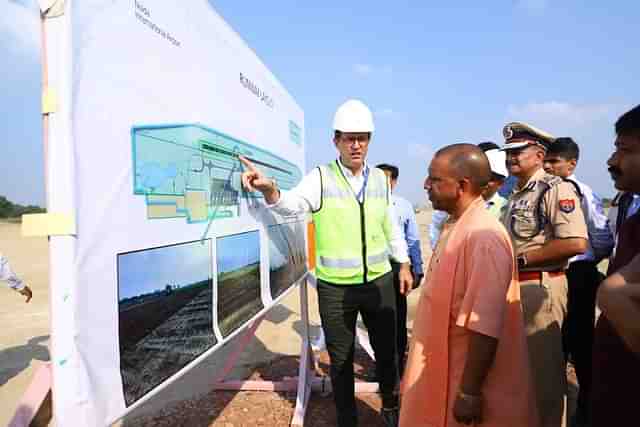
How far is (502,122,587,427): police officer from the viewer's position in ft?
7.41

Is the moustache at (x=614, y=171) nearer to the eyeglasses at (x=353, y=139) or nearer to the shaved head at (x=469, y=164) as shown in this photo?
the shaved head at (x=469, y=164)

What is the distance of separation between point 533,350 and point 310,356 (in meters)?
2.02

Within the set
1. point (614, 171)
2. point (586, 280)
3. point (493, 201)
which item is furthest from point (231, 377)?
point (614, 171)

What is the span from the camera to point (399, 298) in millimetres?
4262

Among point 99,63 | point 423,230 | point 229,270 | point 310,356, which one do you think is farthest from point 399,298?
point 423,230

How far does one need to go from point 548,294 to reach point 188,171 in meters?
1.89

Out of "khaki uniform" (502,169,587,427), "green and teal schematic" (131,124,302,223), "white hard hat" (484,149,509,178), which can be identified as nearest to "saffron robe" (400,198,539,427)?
"khaki uniform" (502,169,587,427)

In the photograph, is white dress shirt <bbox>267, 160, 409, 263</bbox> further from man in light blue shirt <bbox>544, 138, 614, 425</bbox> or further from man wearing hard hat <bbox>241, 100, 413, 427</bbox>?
man in light blue shirt <bbox>544, 138, 614, 425</bbox>

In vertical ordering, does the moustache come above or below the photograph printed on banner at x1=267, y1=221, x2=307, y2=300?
above

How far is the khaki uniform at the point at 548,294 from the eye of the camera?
89.5 inches

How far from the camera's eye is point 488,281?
5.12 feet

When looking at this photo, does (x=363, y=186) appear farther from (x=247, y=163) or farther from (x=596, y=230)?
(x=596, y=230)

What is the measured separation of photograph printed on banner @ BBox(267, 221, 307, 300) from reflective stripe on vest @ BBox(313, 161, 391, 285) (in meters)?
0.28

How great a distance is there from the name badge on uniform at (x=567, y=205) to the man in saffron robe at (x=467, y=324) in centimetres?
75
